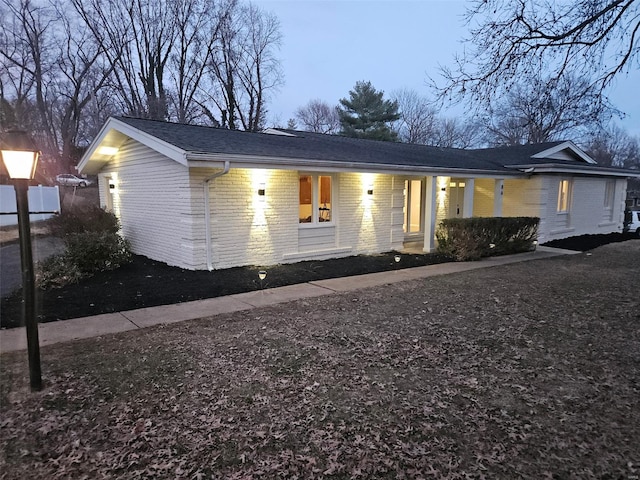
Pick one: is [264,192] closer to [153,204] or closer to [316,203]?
[316,203]

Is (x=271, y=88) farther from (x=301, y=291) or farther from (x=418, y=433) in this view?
(x=418, y=433)

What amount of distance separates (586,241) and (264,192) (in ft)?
42.1

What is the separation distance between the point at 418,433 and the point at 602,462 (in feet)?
3.91

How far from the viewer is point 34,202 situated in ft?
56.6

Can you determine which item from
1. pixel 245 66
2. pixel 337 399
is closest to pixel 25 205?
pixel 337 399

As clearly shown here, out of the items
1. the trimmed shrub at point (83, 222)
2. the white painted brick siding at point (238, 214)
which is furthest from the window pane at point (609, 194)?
the trimmed shrub at point (83, 222)

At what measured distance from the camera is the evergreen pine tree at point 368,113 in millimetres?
31625

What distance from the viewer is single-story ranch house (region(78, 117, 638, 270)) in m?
8.30

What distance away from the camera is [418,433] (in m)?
2.87

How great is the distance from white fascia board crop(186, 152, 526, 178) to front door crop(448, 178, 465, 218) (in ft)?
5.31

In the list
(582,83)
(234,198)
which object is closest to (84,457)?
(234,198)

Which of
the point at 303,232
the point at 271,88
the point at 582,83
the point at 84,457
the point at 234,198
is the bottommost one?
the point at 84,457

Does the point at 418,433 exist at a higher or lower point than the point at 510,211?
lower

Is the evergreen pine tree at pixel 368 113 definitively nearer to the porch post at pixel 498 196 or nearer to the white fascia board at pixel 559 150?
the white fascia board at pixel 559 150
